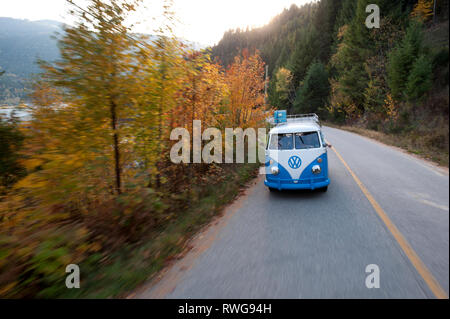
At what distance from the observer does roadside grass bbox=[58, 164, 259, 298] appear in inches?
104

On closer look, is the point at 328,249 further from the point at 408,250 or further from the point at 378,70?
the point at 378,70

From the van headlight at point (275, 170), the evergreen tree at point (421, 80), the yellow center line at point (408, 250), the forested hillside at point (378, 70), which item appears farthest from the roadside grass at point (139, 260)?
the evergreen tree at point (421, 80)

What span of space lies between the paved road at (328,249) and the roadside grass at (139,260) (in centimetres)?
24

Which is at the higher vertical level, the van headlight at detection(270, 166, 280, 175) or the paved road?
the van headlight at detection(270, 166, 280, 175)

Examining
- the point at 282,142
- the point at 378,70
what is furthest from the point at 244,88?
the point at 378,70

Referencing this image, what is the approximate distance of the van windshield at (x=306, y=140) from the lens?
19.0ft

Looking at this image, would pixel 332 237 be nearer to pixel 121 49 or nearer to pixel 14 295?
pixel 14 295

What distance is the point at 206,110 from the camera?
22.1ft

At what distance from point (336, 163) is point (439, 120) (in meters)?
8.33

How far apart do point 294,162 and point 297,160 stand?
92 mm

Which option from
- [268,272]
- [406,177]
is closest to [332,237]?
[268,272]

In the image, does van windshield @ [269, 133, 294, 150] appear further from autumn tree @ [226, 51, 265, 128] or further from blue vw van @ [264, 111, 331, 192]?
autumn tree @ [226, 51, 265, 128]

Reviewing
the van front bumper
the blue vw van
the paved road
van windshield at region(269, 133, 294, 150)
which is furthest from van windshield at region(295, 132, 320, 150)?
the paved road

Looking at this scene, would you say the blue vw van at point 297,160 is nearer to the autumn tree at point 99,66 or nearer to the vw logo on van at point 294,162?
the vw logo on van at point 294,162
